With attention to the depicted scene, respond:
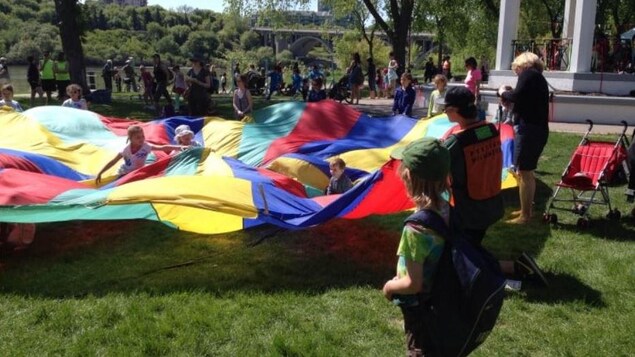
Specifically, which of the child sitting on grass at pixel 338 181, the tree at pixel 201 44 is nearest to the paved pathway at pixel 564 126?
the child sitting on grass at pixel 338 181

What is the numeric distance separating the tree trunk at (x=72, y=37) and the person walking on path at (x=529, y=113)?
563 inches

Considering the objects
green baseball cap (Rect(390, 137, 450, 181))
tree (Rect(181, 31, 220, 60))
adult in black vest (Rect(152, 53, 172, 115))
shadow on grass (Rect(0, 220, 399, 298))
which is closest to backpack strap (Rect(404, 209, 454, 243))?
green baseball cap (Rect(390, 137, 450, 181))

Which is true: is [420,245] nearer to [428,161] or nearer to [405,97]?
[428,161]

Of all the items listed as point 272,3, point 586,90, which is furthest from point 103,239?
point 272,3

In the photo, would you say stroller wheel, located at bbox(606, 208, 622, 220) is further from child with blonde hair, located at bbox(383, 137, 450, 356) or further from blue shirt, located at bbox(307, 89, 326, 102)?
blue shirt, located at bbox(307, 89, 326, 102)

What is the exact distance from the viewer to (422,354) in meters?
2.47

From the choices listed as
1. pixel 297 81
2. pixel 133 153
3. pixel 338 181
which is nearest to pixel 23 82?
pixel 297 81

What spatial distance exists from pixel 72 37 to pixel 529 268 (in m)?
16.1

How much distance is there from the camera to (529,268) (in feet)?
15.5

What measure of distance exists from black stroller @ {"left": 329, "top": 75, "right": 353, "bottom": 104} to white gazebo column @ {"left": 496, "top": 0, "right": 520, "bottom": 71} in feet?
15.2

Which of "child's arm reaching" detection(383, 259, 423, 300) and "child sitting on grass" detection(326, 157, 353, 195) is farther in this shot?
"child sitting on grass" detection(326, 157, 353, 195)

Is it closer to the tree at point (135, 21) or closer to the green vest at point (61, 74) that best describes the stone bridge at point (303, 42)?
the tree at point (135, 21)

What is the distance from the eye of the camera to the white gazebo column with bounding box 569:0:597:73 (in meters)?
15.6

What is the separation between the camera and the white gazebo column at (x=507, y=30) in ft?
57.5
